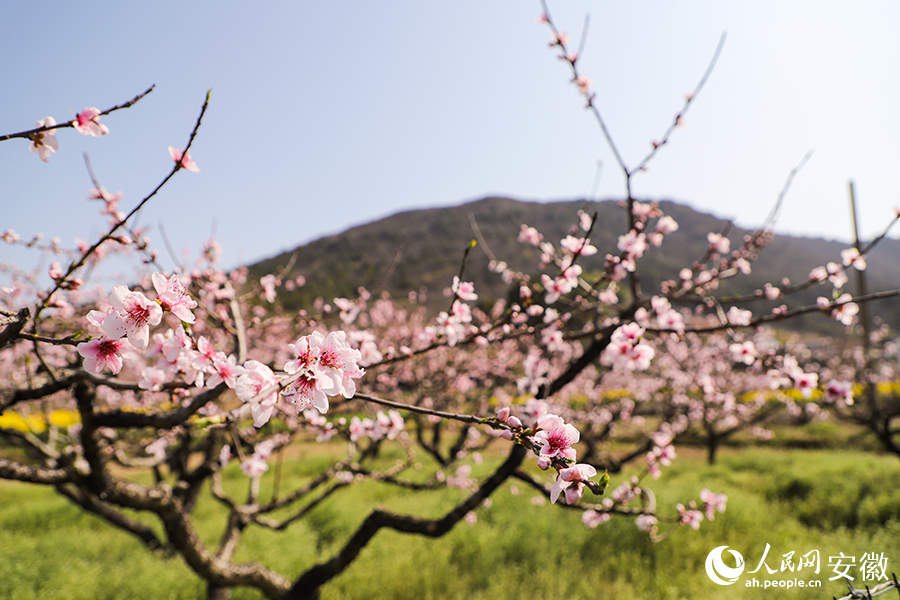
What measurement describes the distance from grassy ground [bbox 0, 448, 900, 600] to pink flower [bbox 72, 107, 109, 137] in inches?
182

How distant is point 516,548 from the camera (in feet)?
16.8

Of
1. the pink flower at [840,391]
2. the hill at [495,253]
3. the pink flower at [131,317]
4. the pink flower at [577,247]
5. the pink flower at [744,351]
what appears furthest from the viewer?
the hill at [495,253]

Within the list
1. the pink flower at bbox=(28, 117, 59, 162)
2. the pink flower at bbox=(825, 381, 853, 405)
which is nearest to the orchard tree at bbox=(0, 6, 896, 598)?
the pink flower at bbox=(28, 117, 59, 162)

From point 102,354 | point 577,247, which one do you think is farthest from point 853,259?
point 102,354

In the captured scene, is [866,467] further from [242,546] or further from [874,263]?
[874,263]

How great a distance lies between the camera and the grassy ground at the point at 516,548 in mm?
4199

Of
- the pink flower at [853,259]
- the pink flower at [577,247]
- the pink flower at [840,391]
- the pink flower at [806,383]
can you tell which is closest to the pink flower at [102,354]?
the pink flower at [577,247]

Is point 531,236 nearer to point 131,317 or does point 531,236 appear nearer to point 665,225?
point 665,225

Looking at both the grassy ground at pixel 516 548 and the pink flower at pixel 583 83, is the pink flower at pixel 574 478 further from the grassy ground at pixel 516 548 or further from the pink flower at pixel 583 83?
the grassy ground at pixel 516 548

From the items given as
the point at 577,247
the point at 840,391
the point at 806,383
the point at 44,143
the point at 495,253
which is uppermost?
the point at 495,253

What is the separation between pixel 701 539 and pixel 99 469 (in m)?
6.22

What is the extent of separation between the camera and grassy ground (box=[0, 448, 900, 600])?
4199 mm

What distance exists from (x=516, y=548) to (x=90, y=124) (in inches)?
231

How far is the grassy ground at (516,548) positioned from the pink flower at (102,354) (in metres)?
4.18
